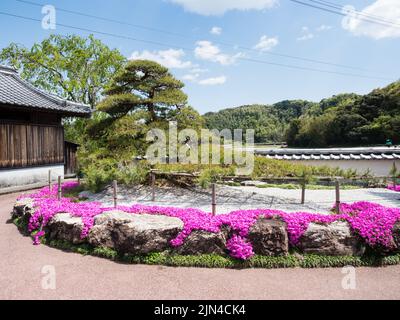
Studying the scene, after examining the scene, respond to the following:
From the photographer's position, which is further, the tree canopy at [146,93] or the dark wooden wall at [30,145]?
the dark wooden wall at [30,145]

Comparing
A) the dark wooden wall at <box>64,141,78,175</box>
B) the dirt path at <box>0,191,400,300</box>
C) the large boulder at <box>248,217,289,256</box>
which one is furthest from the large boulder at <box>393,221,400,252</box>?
the dark wooden wall at <box>64,141,78,175</box>

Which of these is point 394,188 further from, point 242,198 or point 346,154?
point 242,198

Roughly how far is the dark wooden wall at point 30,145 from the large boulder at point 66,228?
7.72m

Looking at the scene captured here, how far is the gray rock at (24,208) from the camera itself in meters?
7.24

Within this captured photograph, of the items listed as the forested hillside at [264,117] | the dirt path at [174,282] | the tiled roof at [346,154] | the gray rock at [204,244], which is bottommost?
the dirt path at [174,282]

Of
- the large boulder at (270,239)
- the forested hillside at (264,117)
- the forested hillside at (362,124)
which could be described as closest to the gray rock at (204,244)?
the large boulder at (270,239)

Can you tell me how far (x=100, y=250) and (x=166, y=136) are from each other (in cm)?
513

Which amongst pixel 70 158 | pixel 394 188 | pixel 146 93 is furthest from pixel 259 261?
pixel 70 158

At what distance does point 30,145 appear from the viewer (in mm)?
13094

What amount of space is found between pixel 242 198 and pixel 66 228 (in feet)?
16.7

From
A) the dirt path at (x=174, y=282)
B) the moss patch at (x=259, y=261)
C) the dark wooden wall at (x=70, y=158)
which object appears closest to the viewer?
the dirt path at (x=174, y=282)

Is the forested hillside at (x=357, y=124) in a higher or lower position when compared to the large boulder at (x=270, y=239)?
higher

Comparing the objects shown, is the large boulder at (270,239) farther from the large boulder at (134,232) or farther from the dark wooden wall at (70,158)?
the dark wooden wall at (70,158)

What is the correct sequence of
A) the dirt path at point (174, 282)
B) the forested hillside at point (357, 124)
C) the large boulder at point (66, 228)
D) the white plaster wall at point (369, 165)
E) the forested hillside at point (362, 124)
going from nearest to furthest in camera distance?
the dirt path at point (174, 282) < the large boulder at point (66, 228) < the white plaster wall at point (369, 165) < the forested hillside at point (362, 124) < the forested hillside at point (357, 124)
